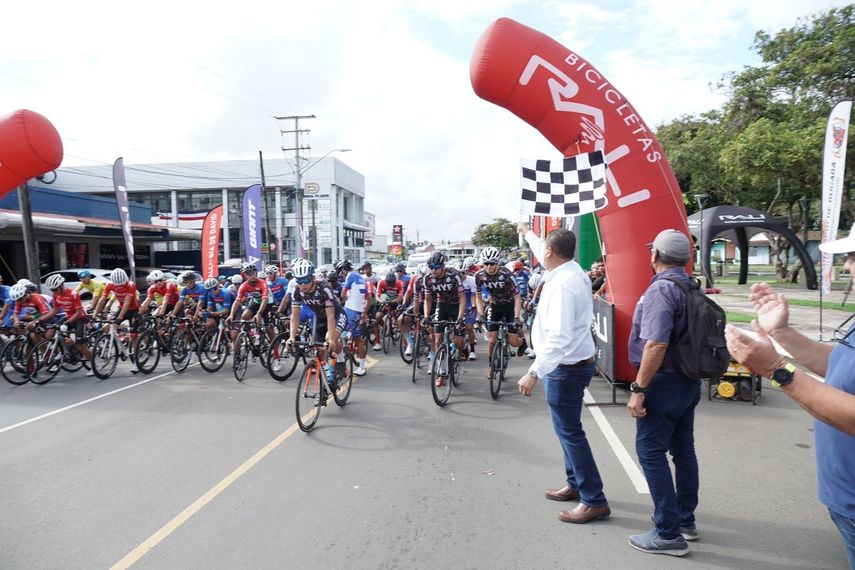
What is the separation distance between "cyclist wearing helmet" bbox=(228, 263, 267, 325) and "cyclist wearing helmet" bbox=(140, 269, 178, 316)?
1.56 metres

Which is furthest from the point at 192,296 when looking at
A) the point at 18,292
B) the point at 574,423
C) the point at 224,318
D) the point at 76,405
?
the point at 574,423

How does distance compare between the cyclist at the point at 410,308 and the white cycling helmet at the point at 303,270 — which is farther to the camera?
the cyclist at the point at 410,308

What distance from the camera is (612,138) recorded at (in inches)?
294

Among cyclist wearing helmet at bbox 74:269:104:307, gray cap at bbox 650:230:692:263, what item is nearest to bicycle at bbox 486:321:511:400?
gray cap at bbox 650:230:692:263

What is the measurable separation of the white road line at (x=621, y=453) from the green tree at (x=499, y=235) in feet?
252

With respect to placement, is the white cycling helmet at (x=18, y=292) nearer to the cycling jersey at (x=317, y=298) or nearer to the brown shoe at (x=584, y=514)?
the cycling jersey at (x=317, y=298)

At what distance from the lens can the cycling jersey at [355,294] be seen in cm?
884

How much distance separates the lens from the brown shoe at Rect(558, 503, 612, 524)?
3861mm

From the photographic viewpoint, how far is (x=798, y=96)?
20500 millimetres

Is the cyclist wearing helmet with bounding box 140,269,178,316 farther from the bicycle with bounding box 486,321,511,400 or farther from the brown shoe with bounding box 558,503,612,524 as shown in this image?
the brown shoe with bounding box 558,503,612,524

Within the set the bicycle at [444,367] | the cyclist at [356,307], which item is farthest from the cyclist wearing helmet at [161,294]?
the bicycle at [444,367]

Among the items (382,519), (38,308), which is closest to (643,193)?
(382,519)

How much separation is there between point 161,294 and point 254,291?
224cm

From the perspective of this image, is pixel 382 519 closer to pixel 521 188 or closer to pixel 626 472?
pixel 626 472
